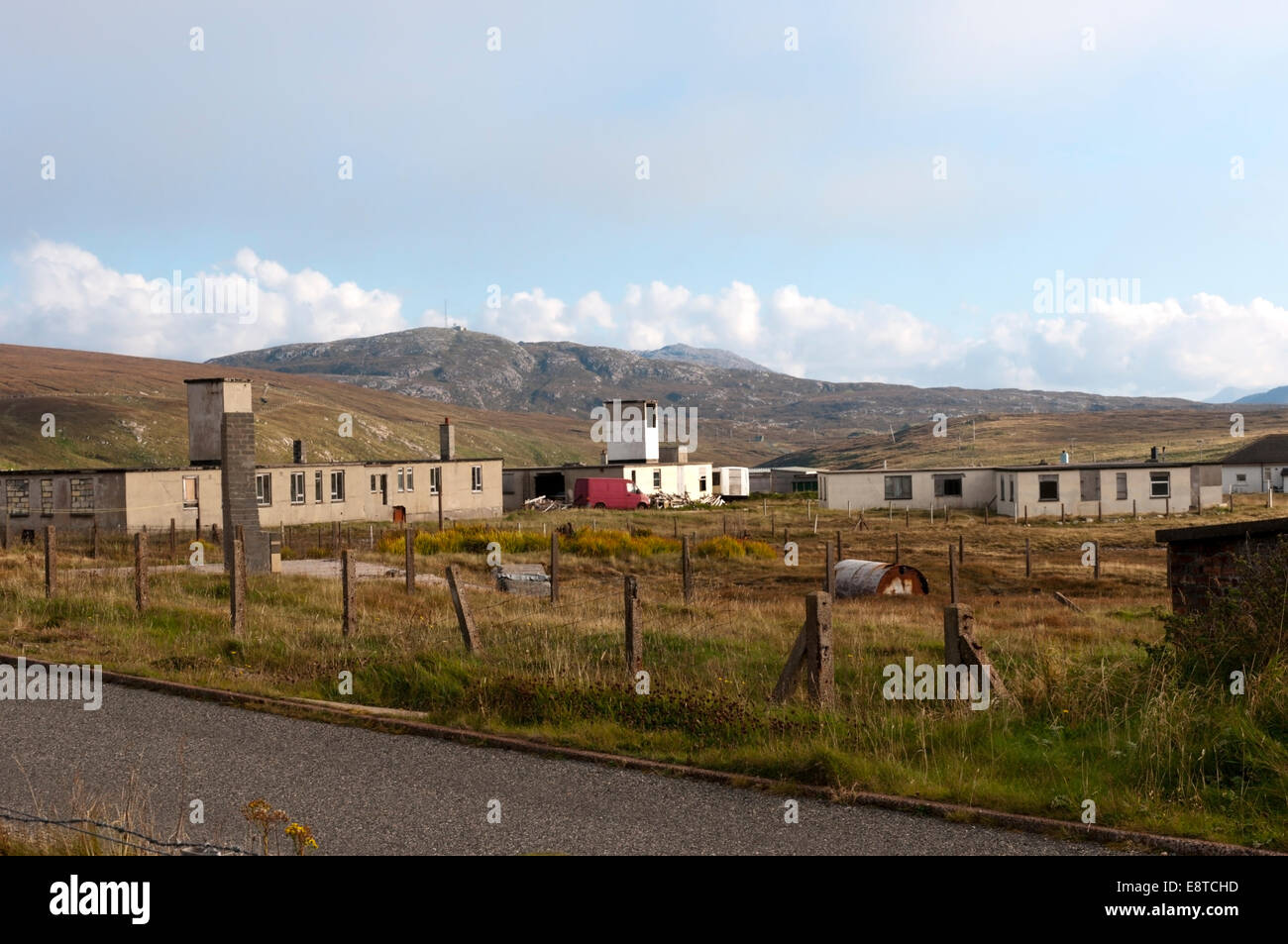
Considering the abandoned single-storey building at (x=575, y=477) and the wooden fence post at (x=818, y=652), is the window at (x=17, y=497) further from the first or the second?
the wooden fence post at (x=818, y=652)

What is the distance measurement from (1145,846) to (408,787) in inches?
198

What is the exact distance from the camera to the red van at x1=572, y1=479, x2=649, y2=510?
2336 inches

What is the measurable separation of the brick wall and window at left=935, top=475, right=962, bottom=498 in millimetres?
40189

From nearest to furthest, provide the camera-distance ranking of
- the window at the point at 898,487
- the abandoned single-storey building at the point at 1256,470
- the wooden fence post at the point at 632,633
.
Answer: the wooden fence post at the point at 632,633
the window at the point at 898,487
the abandoned single-storey building at the point at 1256,470

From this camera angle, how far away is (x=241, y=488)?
25844mm

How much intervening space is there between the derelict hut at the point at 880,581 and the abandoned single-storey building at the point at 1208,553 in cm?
1212

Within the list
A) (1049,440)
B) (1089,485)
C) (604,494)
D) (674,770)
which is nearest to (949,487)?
(1089,485)

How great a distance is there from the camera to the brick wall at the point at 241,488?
84.3 feet

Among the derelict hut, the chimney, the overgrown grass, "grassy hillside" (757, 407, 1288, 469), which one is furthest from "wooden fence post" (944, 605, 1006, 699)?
"grassy hillside" (757, 407, 1288, 469)

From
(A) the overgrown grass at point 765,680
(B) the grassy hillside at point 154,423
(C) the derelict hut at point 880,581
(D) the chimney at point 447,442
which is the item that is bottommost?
(C) the derelict hut at point 880,581

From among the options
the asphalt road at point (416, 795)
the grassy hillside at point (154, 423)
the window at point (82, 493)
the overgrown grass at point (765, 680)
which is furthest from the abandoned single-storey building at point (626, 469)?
the asphalt road at point (416, 795)

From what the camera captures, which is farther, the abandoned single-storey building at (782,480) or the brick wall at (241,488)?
the abandoned single-storey building at (782,480)

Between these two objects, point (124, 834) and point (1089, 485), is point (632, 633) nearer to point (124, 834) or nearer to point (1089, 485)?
point (124, 834)
